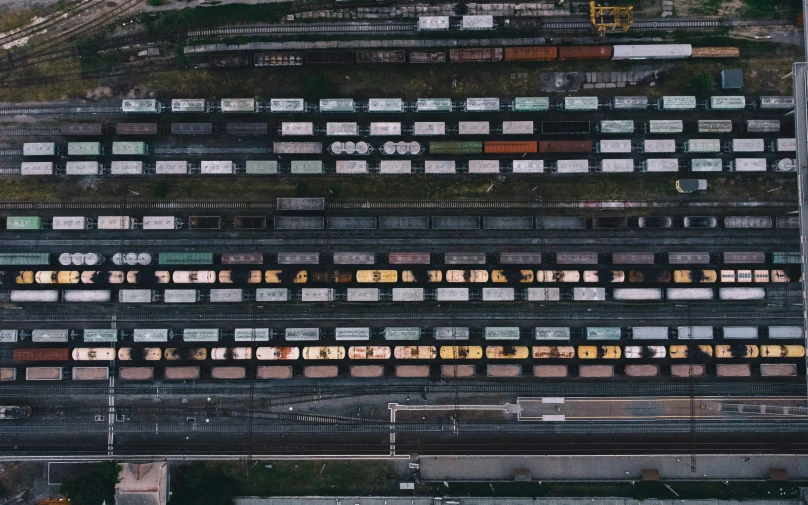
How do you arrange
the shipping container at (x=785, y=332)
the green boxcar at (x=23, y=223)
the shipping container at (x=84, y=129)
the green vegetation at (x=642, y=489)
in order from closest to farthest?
the green vegetation at (x=642, y=489)
the shipping container at (x=785, y=332)
the green boxcar at (x=23, y=223)
the shipping container at (x=84, y=129)

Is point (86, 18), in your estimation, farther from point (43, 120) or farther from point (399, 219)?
point (399, 219)

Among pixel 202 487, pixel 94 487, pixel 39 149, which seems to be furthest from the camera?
pixel 39 149

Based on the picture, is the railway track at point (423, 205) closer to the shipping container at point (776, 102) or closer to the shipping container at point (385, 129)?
the shipping container at point (385, 129)

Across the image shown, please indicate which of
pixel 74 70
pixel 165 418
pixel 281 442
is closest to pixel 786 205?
pixel 281 442

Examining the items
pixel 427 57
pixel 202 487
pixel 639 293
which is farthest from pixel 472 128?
pixel 202 487

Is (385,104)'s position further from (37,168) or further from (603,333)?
(37,168)

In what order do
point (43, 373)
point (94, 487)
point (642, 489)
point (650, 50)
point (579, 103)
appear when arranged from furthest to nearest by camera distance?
point (650, 50), point (579, 103), point (43, 373), point (642, 489), point (94, 487)

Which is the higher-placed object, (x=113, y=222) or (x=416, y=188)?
(x=416, y=188)

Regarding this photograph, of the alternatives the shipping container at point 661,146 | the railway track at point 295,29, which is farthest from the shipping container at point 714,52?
the railway track at point 295,29
